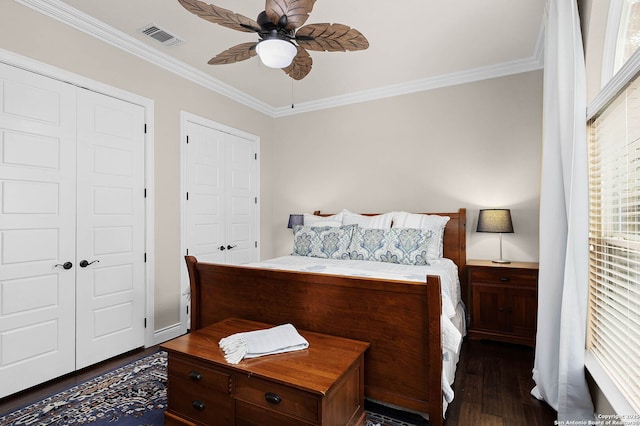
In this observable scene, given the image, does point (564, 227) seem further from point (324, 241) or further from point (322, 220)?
point (322, 220)

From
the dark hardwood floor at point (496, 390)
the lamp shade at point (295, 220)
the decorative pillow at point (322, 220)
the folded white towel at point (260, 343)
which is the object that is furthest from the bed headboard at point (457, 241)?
the folded white towel at point (260, 343)

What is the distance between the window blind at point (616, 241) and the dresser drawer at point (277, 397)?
134 cm

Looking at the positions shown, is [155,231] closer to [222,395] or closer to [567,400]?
[222,395]

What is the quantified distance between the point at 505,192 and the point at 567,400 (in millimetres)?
2106

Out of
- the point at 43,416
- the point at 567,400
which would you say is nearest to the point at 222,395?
the point at 43,416

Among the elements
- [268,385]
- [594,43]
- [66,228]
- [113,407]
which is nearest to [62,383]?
[113,407]

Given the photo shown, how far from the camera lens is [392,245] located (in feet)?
10.1

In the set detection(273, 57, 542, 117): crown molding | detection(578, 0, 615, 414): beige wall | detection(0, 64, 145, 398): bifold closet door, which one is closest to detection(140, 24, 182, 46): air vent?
detection(0, 64, 145, 398): bifold closet door

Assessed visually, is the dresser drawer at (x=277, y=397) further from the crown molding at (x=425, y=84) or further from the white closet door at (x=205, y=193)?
the crown molding at (x=425, y=84)

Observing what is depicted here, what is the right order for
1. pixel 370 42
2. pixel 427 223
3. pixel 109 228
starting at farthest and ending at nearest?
pixel 427 223 → pixel 370 42 → pixel 109 228

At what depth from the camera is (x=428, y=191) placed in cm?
378

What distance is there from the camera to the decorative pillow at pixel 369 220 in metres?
3.51

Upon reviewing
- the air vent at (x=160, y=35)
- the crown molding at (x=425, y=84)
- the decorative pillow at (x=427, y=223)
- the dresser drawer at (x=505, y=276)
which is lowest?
the dresser drawer at (x=505, y=276)

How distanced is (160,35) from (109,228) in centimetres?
169
